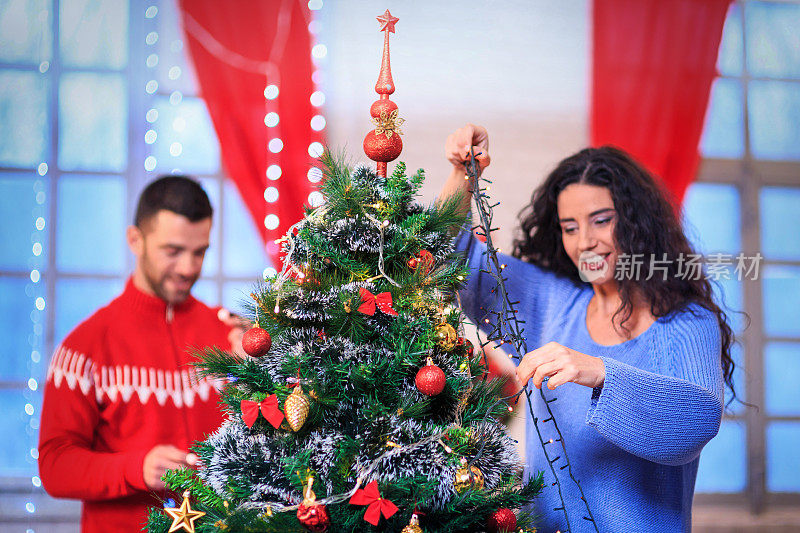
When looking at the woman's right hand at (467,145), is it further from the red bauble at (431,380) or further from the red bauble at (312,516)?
the red bauble at (312,516)

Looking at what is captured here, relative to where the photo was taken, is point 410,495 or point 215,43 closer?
point 410,495

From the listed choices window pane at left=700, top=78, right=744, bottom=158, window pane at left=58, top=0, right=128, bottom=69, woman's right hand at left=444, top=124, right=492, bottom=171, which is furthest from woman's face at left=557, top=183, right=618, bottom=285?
window pane at left=58, top=0, right=128, bottom=69

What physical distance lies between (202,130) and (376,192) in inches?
70.8

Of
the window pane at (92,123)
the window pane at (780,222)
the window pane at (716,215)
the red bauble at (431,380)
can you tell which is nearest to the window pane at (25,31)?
the window pane at (92,123)

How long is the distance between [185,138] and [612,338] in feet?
5.99

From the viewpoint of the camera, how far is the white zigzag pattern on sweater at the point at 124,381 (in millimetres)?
1736

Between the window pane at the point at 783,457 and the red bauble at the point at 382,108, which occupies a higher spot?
the red bauble at the point at 382,108

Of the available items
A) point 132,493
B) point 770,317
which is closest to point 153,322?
point 132,493

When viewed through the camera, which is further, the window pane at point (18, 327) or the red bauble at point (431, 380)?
the window pane at point (18, 327)

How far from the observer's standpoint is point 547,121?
9.01 feet

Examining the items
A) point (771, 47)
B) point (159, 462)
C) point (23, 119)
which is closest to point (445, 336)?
point (159, 462)

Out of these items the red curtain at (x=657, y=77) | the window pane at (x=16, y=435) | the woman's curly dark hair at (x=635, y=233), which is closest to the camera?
the woman's curly dark hair at (x=635, y=233)

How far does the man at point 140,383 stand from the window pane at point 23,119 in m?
0.62

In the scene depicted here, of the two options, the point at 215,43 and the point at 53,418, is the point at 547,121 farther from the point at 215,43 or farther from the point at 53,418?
the point at 53,418
